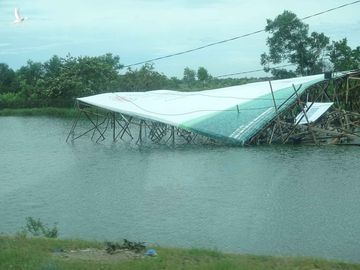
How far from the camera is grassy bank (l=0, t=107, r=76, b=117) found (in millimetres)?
40875

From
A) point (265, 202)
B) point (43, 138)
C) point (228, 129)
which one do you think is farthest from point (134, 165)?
point (43, 138)

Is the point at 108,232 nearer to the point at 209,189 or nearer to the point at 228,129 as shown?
the point at 209,189

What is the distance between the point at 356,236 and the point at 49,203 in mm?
5395

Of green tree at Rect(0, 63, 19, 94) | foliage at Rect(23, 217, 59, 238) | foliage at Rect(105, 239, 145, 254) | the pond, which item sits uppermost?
green tree at Rect(0, 63, 19, 94)

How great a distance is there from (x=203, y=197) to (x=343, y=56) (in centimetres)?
2297

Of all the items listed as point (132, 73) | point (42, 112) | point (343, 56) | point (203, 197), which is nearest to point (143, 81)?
point (132, 73)

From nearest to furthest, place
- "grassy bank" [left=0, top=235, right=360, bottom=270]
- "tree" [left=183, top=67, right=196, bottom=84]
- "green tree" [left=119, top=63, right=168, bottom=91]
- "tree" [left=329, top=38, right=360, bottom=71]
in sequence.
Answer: "grassy bank" [left=0, top=235, right=360, bottom=270] < "tree" [left=329, top=38, right=360, bottom=71] < "green tree" [left=119, top=63, right=168, bottom=91] < "tree" [left=183, top=67, right=196, bottom=84]

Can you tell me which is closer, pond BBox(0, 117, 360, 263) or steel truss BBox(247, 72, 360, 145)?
pond BBox(0, 117, 360, 263)

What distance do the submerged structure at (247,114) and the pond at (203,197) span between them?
2.49ft

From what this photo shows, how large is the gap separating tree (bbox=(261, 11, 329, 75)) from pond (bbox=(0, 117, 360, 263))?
1558 cm

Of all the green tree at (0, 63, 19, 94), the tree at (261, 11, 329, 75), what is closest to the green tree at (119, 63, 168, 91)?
the tree at (261, 11, 329, 75)

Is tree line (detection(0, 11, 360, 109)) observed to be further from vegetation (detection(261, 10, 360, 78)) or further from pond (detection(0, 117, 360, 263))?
pond (detection(0, 117, 360, 263))

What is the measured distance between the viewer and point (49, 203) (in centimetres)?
1024

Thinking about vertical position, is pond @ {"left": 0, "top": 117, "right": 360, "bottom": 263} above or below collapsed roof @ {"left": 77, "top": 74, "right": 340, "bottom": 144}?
below
